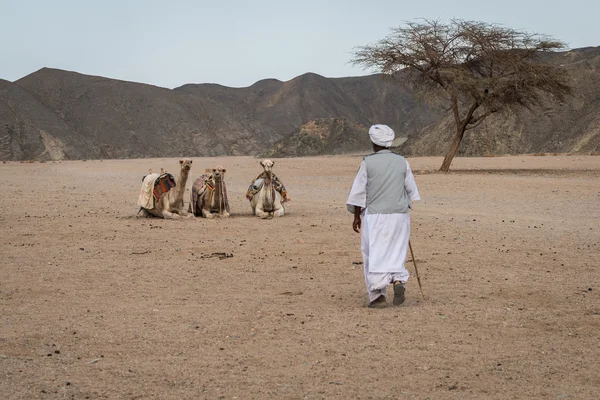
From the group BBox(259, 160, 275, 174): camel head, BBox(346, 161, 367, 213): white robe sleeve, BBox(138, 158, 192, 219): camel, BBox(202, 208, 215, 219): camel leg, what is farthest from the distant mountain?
BBox(346, 161, 367, 213): white robe sleeve

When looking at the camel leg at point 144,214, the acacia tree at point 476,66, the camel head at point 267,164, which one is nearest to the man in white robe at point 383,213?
the camel head at point 267,164

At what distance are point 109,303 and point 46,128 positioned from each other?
83.0 m

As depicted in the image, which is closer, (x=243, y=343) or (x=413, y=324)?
(x=243, y=343)

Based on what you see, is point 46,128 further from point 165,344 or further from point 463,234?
point 165,344

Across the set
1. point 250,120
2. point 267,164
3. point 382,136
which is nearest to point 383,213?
point 382,136

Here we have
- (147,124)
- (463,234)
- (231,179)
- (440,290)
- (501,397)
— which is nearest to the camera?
(501,397)

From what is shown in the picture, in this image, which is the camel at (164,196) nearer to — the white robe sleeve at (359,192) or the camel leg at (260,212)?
the camel leg at (260,212)

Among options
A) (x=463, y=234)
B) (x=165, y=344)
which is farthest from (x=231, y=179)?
(x=165, y=344)

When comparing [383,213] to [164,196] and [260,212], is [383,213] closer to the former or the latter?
[260,212]

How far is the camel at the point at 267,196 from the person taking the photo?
56.9 feet

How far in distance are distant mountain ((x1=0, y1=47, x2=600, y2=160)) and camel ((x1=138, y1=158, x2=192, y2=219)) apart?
41.3 metres

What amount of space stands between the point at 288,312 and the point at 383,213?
4.24 feet

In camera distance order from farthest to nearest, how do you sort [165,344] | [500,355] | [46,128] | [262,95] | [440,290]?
[262,95] < [46,128] < [440,290] < [165,344] < [500,355]

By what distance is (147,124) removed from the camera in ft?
329
